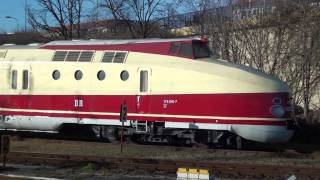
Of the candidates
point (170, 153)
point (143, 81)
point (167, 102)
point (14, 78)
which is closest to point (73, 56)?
point (14, 78)

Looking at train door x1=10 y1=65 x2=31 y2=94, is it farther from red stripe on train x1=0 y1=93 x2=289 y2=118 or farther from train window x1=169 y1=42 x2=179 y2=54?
train window x1=169 y1=42 x2=179 y2=54

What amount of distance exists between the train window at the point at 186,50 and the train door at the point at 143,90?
119cm

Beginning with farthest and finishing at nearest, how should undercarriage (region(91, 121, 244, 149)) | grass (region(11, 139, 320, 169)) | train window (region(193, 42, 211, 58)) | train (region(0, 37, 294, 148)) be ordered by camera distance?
train window (region(193, 42, 211, 58)) → undercarriage (region(91, 121, 244, 149)) → train (region(0, 37, 294, 148)) → grass (region(11, 139, 320, 169))

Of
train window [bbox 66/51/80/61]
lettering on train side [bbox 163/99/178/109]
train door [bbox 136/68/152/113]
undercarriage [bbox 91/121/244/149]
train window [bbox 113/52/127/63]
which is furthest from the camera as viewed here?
train window [bbox 66/51/80/61]

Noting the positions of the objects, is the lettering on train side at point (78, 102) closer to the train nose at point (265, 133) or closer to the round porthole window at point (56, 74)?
the round porthole window at point (56, 74)

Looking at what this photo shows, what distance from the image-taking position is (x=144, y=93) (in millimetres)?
17891

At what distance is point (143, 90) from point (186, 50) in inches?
74.0

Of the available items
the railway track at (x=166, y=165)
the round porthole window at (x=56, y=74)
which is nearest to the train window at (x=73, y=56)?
the round porthole window at (x=56, y=74)

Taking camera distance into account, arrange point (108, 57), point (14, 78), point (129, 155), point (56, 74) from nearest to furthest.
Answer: point (129, 155), point (108, 57), point (56, 74), point (14, 78)

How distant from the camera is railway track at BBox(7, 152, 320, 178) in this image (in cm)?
1303

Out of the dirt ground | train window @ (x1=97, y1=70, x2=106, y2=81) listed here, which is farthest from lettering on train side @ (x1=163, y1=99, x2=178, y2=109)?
train window @ (x1=97, y1=70, x2=106, y2=81)

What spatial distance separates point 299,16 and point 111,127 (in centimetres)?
1416

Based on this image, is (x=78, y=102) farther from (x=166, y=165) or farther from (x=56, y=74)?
(x=166, y=165)

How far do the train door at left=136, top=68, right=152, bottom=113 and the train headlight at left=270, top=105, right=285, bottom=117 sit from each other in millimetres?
3908
